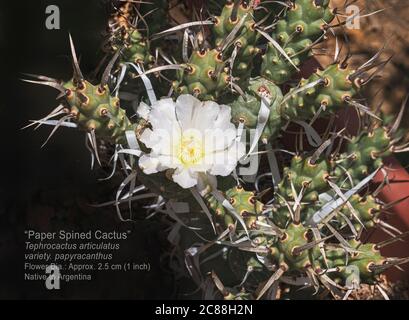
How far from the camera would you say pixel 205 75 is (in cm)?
94

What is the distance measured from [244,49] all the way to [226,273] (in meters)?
0.46

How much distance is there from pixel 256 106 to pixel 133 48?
27 centimetres

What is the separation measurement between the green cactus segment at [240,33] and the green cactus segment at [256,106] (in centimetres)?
4

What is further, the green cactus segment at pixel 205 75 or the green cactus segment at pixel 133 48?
the green cactus segment at pixel 133 48

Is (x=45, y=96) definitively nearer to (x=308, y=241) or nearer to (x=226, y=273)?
(x=226, y=273)

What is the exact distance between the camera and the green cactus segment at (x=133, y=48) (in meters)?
1.11

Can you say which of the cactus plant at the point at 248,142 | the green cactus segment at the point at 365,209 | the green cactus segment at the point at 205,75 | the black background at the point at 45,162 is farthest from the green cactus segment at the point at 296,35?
the black background at the point at 45,162

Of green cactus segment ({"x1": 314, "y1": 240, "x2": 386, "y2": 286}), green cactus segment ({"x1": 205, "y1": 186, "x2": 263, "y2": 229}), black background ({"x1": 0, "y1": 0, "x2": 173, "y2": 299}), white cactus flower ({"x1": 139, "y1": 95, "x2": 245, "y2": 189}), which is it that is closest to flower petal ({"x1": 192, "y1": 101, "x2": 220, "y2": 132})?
white cactus flower ({"x1": 139, "y1": 95, "x2": 245, "y2": 189})

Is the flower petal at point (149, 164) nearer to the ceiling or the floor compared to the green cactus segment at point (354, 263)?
nearer to the ceiling

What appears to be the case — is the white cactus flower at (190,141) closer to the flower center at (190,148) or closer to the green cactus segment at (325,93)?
the flower center at (190,148)

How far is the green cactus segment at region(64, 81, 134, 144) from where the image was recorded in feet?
3.00

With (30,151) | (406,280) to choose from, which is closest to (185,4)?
(30,151)

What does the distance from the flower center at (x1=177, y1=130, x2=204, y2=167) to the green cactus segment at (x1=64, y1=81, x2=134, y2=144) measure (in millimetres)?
112

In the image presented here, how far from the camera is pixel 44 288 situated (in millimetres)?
1232
